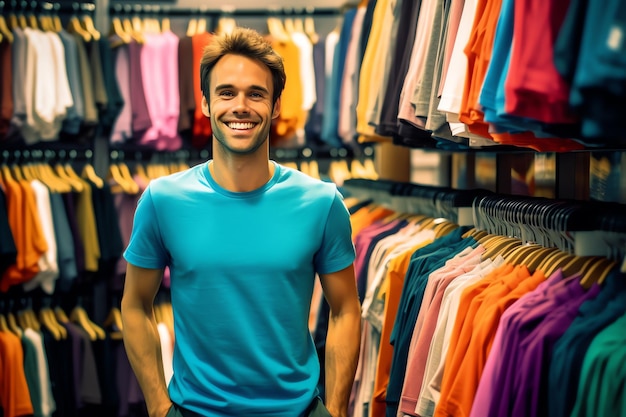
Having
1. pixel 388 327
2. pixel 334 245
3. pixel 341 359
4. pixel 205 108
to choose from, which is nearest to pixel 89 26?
pixel 388 327

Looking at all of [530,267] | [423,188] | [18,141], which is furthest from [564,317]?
[18,141]

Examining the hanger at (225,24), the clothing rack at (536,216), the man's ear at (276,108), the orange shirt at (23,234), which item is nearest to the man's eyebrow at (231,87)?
the man's ear at (276,108)

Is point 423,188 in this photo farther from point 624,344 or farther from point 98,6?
point 98,6

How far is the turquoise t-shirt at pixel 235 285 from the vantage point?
215 cm

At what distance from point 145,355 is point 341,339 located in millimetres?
511

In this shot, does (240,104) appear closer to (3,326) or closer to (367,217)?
(367,217)

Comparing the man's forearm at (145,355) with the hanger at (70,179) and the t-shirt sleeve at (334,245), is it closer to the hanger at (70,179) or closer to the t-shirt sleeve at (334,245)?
the t-shirt sleeve at (334,245)

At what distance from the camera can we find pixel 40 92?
15.9ft

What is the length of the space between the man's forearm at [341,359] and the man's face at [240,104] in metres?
0.52

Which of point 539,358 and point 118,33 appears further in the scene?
point 118,33

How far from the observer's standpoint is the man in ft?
7.07

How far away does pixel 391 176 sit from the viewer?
17.2 feet

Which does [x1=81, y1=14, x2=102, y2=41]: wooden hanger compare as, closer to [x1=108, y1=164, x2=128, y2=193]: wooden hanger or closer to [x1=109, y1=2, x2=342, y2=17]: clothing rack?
[x1=109, y1=2, x2=342, y2=17]: clothing rack

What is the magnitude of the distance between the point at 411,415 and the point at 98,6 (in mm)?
3695
